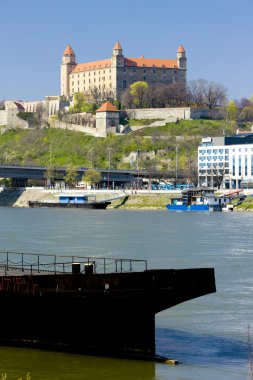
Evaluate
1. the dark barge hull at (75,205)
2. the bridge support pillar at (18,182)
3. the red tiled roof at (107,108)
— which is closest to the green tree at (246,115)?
the red tiled roof at (107,108)

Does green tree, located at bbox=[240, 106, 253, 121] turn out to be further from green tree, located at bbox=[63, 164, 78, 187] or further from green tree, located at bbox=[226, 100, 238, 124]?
green tree, located at bbox=[63, 164, 78, 187]

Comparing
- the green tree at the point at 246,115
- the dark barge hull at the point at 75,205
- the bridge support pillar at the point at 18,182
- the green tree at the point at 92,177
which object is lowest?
the dark barge hull at the point at 75,205

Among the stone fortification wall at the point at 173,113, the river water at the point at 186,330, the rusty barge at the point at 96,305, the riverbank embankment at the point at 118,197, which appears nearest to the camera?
the river water at the point at 186,330

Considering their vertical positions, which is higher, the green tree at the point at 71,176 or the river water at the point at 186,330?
the green tree at the point at 71,176

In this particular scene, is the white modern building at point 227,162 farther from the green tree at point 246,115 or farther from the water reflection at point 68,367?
the water reflection at point 68,367

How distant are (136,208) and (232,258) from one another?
3302 inches

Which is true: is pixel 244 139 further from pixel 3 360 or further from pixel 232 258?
pixel 3 360

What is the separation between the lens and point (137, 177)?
15912 centimetres

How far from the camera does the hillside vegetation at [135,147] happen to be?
175 m

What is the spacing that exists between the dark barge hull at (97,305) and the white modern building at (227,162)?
121 metres

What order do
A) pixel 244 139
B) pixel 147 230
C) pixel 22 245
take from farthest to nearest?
pixel 244 139, pixel 147 230, pixel 22 245

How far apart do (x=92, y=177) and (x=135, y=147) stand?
1017 inches

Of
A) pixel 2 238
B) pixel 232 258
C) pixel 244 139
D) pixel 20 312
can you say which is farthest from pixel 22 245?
pixel 244 139

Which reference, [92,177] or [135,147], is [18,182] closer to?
[92,177]
